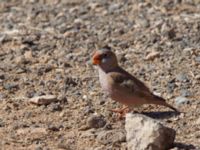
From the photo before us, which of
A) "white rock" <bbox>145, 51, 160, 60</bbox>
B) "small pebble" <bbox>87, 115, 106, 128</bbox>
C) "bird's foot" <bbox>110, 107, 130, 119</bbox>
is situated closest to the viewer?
"small pebble" <bbox>87, 115, 106, 128</bbox>

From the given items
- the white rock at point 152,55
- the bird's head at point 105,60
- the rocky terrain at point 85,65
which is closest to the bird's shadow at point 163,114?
the rocky terrain at point 85,65

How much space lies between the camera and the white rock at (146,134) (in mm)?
7047

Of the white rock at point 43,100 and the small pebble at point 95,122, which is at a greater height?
the white rock at point 43,100

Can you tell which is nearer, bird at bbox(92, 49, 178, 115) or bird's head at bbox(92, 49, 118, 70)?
bird at bbox(92, 49, 178, 115)

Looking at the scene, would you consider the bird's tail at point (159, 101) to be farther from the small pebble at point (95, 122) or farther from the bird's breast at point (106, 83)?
the small pebble at point (95, 122)

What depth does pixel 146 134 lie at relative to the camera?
7.06 m

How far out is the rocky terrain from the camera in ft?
26.2

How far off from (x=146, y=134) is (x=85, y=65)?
3.60 metres

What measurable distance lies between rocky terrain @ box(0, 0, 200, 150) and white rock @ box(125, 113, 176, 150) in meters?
0.20

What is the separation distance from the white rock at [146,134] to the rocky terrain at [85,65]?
202 mm

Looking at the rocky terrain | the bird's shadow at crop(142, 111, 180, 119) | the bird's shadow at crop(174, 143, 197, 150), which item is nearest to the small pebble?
the rocky terrain

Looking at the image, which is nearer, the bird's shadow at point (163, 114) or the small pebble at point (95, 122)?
the small pebble at point (95, 122)

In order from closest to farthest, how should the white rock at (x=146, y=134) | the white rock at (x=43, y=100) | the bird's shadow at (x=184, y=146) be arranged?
the white rock at (x=146, y=134) < the bird's shadow at (x=184, y=146) < the white rock at (x=43, y=100)

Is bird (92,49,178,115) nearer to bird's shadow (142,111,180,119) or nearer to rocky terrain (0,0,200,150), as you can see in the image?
bird's shadow (142,111,180,119)
